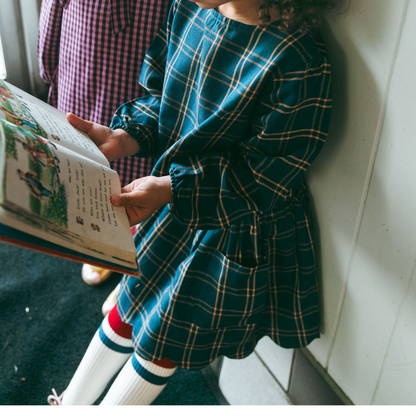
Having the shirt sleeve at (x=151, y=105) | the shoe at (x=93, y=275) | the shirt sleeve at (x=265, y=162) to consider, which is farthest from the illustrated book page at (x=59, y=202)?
the shoe at (x=93, y=275)

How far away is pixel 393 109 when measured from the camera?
0.59 metres

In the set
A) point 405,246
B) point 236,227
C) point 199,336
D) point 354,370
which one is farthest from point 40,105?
point 354,370

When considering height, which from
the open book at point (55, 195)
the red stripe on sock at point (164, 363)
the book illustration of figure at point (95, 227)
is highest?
the open book at point (55, 195)

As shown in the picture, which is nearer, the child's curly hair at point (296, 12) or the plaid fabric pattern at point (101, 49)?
the child's curly hair at point (296, 12)

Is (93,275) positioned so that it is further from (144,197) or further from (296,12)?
(296,12)

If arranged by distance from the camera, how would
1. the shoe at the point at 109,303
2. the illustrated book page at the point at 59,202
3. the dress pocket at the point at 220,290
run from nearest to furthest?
the illustrated book page at the point at 59,202 → the dress pocket at the point at 220,290 → the shoe at the point at 109,303

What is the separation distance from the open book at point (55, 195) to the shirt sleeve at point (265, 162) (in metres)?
0.14

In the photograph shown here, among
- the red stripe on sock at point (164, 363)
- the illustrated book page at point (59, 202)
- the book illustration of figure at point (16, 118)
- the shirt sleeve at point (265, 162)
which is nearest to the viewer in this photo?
the illustrated book page at point (59, 202)

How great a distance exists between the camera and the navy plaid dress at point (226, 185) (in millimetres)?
656

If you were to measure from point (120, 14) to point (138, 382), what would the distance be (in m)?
0.83

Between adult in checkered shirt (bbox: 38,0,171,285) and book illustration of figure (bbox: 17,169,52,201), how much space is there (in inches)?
23.2

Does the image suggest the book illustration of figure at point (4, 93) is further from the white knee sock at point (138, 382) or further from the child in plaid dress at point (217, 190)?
the white knee sock at point (138, 382)

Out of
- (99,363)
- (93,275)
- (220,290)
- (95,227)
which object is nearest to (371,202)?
(220,290)
